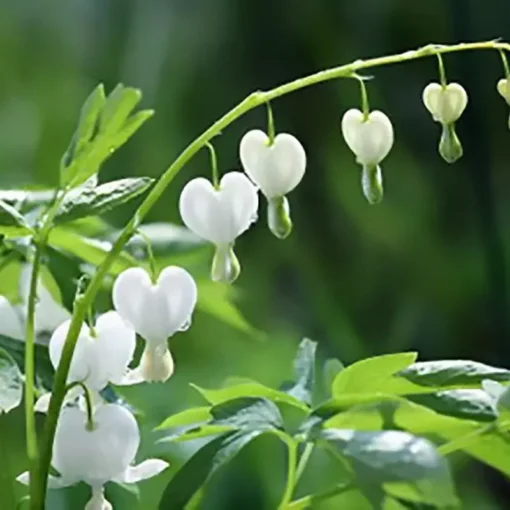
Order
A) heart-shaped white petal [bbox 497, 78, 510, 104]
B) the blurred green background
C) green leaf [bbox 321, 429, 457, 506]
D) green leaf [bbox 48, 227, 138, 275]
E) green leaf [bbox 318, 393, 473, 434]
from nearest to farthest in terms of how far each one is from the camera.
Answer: green leaf [bbox 321, 429, 457, 506] < green leaf [bbox 318, 393, 473, 434] < heart-shaped white petal [bbox 497, 78, 510, 104] < green leaf [bbox 48, 227, 138, 275] < the blurred green background

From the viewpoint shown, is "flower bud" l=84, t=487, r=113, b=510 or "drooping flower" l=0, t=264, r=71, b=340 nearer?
"flower bud" l=84, t=487, r=113, b=510

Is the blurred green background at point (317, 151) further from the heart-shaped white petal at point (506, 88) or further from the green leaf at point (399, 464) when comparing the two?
the green leaf at point (399, 464)

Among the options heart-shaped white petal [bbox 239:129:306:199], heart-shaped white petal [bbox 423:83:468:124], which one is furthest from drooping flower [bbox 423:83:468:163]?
heart-shaped white petal [bbox 239:129:306:199]

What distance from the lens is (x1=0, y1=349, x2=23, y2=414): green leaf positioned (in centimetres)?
68

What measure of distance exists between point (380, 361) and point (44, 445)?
0.23m

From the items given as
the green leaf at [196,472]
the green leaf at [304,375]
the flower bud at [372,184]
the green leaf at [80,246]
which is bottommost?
the green leaf at [196,472]

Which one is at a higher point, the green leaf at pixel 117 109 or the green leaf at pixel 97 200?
the green leaf at pixel 117 109

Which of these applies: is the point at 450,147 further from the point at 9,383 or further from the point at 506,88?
the point at 9,383

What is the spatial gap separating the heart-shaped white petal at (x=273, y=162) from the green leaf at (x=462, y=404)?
187 millimetres

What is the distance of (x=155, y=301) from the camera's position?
736mm

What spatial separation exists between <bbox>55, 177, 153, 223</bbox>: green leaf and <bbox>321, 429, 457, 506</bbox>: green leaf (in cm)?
22

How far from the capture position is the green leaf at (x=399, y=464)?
1.92ft

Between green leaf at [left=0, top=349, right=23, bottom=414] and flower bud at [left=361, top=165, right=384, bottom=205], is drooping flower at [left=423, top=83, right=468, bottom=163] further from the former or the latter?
green leaf at [left=0, top=349, right=23, bottom=414]

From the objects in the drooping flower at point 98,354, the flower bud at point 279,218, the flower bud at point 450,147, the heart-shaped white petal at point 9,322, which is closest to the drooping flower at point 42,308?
the heart-shaped white petal at point 9,322
